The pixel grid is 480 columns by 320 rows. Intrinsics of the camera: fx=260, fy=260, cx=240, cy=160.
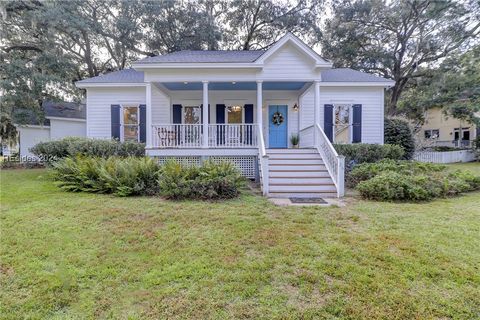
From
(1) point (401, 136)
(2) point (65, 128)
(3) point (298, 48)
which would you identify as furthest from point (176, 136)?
(2) point (65, 128)

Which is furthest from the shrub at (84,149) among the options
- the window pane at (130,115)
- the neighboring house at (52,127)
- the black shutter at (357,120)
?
the black shutter at (357,120)

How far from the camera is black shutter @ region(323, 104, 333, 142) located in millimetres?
11438

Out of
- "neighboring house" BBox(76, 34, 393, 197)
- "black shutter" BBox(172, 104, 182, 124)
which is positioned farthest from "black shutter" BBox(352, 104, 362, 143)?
"black shutter" BBox(172, 104, 182, 124)

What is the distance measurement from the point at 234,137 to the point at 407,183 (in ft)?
18.2

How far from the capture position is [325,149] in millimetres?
8445

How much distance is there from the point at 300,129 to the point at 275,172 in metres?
4.29

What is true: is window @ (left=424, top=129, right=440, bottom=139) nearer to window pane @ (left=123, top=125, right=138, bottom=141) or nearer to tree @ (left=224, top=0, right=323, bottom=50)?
tree @ (left=224, top=0, right=323, bottom=50)

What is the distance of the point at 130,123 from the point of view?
462 inches

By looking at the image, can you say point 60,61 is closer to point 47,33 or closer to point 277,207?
point 47,33

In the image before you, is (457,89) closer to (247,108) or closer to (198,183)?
(247,108)

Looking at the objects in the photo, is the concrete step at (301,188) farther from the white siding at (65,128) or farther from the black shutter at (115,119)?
the white siding at (65,128)

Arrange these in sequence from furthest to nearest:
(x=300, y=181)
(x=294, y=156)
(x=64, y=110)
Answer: (x=64, y=110)
(x=294, y=156)
(x=300, y=181)

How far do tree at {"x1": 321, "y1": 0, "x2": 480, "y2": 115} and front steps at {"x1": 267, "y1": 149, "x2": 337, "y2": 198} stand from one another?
15437 millimetres

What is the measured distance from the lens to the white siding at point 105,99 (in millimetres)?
11430
